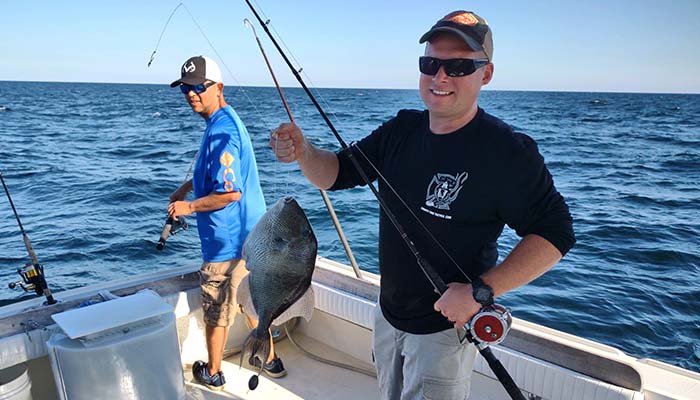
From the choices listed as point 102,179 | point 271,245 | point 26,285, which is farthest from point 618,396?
point 102,179

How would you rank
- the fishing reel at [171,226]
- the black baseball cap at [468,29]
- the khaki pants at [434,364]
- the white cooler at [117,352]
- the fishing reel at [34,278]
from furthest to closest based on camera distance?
the fishing reel at [171,226]
the fishing reel at [34,278]
the white cooler at [117,352]
the khaki pants at [434,364]
the black baseball cap at [468,29]

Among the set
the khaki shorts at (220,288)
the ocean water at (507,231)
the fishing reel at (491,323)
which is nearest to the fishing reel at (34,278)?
the khaki shorts at (220,288)

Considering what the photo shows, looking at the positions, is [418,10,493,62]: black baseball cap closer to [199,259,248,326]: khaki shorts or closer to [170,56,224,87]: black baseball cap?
[170,56,224,87]: black baseball cap

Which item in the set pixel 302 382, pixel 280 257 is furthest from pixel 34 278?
pixel 280 257

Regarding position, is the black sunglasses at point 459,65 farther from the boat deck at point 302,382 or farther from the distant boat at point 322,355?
the boat deck at point 302,382

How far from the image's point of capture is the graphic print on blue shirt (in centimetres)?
319

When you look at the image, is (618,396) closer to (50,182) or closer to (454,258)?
(454,258)

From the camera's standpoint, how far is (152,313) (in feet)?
9.13

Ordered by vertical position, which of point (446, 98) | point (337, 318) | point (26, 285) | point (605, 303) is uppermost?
point (446, 98)

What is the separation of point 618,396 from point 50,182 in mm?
13642

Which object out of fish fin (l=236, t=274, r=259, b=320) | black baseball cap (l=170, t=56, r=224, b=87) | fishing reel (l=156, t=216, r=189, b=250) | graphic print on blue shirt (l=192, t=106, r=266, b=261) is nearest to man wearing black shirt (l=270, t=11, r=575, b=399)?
fish fin (l=236, t=274, r=259, b=320)

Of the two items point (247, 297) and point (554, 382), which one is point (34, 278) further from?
point (554, 382)

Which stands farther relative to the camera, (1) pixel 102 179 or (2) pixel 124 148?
(2) pixel 124 148

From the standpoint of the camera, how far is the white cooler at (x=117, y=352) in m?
2.57
